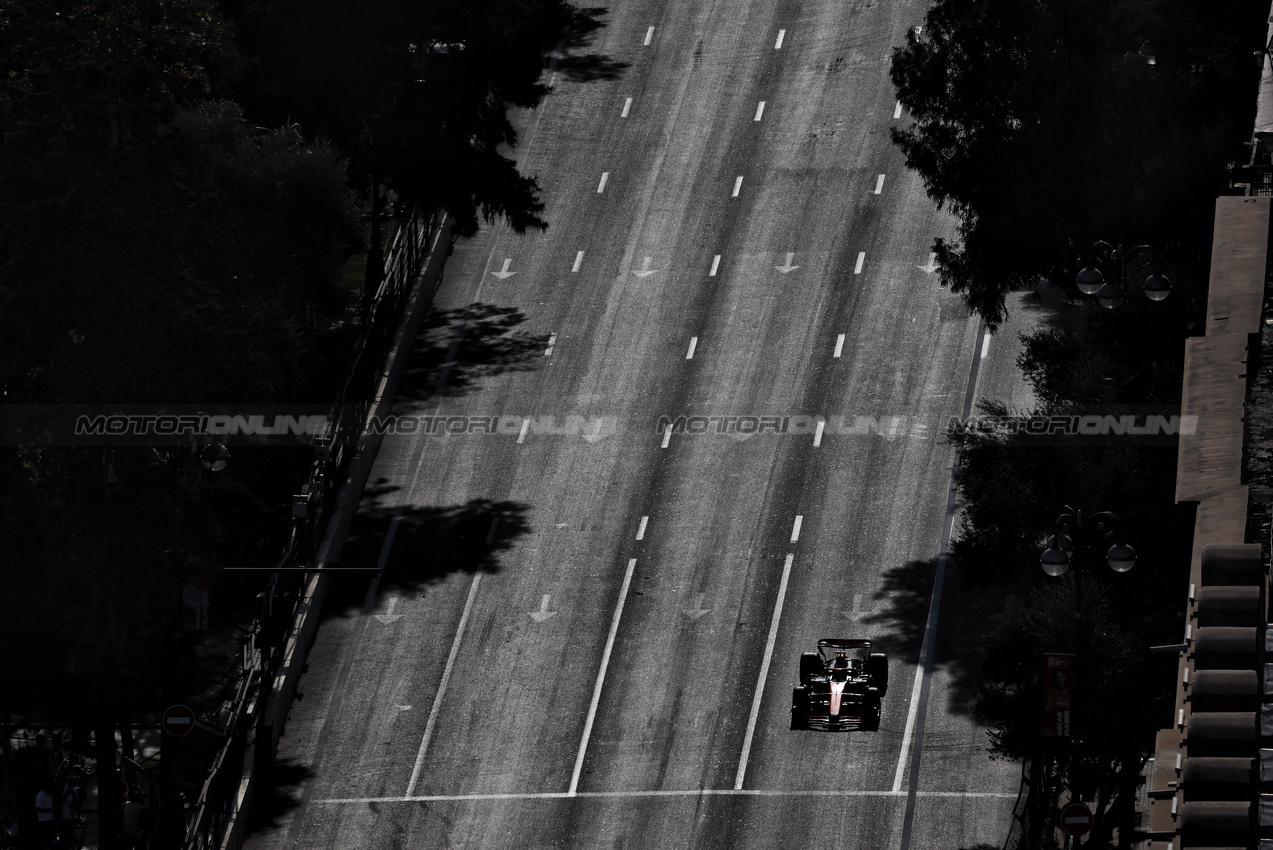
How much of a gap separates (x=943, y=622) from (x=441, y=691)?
9838 millimetres

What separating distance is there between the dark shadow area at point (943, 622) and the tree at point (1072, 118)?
223 inches

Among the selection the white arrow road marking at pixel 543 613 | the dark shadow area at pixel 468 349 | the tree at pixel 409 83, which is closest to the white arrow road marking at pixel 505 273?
the dark shadow area at pixel 468 349

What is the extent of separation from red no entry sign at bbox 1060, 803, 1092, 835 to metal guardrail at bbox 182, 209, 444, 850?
12.4 m

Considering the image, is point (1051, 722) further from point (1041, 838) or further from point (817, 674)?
point (817, 674)

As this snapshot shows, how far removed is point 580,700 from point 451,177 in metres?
14.2

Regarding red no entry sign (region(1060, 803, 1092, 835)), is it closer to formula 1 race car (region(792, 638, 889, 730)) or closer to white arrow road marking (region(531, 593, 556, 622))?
formula 1 race car (region(792, 638, 889, 730))

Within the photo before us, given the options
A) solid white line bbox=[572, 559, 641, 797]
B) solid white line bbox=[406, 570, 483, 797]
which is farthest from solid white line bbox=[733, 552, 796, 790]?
solid white line bbox=[406, 570, 483, 797]

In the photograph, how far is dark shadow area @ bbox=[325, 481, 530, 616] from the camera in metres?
52.7

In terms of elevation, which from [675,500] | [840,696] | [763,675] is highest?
[675,500]

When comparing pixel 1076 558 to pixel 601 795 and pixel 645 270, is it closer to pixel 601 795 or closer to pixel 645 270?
pixel 601 795

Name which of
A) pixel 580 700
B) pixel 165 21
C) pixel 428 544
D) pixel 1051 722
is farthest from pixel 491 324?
pixel 1051 722

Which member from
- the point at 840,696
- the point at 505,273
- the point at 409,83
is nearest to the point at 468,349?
the point at 505,273

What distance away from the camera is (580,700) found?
Result: 49312 mm

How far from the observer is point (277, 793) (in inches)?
1861
